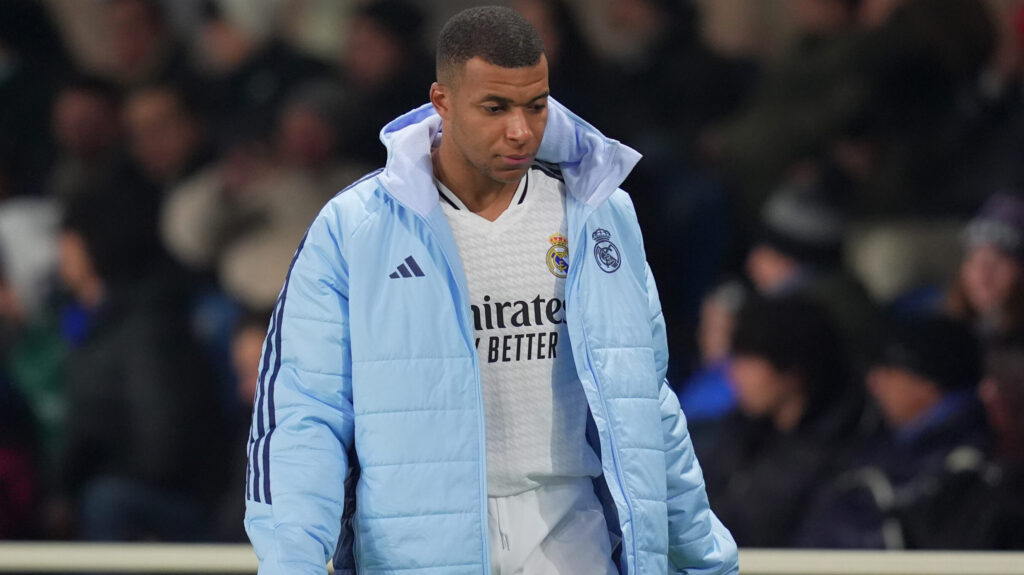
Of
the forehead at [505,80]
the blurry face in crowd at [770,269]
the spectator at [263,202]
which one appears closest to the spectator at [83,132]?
the spectator at [263,202]

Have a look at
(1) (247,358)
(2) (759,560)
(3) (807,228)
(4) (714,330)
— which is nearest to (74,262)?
(1) (247,358)

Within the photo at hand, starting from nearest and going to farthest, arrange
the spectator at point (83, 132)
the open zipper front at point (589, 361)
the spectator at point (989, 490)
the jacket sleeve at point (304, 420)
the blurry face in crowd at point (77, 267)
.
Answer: the jacket sleeve at point (304, 420), the open zipper front at point (589, 361), the spectator at point (989, 490), the blurry face in crowd at point (77, 267), the spectator at point (83, 132)

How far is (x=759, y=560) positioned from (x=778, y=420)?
112 cm

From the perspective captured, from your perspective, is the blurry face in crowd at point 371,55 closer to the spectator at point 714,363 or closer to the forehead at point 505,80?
the spectator at point 714,363

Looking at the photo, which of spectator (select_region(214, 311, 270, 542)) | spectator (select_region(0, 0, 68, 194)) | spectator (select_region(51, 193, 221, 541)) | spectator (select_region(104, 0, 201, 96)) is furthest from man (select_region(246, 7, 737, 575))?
spectator (select_region(0, 0, 68, 194))

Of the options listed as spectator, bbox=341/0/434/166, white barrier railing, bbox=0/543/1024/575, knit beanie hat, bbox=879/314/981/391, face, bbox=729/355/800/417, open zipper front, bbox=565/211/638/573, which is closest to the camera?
open zipper front, bbox=565/211/638/573

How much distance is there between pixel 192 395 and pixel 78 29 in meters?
1.38

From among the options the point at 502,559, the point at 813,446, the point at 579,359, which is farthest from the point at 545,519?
the point at 813,446

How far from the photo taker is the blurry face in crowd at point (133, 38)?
5.00m

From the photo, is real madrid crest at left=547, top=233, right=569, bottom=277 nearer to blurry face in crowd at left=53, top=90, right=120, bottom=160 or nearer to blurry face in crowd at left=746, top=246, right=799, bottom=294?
blurry face in crowd at left=746, top=246, right=799, bottom=294

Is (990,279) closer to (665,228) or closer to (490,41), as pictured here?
(665,228)

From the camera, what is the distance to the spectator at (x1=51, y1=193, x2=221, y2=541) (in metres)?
4.66

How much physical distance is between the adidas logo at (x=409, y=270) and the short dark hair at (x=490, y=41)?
10.0 inches

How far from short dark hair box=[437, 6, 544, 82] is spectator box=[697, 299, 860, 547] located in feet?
7.26
